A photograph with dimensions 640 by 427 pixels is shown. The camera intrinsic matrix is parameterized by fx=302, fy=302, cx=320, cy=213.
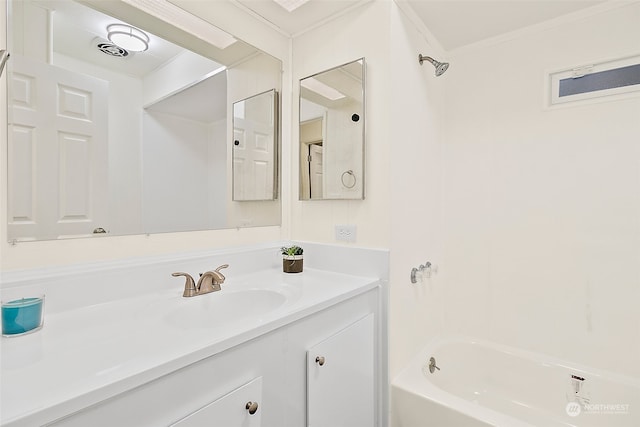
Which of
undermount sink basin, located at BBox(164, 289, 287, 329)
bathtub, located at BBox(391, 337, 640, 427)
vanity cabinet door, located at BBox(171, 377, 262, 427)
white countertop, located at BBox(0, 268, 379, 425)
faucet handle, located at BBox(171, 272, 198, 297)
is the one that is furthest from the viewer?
bathtub, located at BBox(391, 337, 640, 427)

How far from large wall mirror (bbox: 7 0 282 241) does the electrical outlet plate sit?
50 cm

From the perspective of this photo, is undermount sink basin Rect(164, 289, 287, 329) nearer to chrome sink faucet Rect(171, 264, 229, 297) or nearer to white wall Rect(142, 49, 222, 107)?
chrome sink faucet Rect(171, 264, 229, 297)

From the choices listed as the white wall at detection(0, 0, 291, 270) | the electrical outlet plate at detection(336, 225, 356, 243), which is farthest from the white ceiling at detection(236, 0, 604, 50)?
the electrical outlet plate at detection(336, 225, 356, 243)

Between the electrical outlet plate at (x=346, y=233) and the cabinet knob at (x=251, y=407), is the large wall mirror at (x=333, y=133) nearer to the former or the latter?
the electrical outlet plate at (x=346, y=233)

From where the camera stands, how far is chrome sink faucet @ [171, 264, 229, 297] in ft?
3.98

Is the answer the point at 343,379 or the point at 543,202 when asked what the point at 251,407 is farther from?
the point at 543,202

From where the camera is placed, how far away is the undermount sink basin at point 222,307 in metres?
1.10

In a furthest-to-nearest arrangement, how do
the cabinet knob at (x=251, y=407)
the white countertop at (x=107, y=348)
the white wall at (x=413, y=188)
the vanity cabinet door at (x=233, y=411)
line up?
the white wall at (x=413, y=188)
the cabinet knob at (x=251, y=407)
the vanity cabinet door at (x=233, y=411)
the white countertop at (x=107, y=348)

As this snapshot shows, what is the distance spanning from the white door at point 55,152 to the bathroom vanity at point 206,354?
0.20 meters

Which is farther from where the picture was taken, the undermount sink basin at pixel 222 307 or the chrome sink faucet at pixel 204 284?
the chrome sink faucet at pixel 204 284

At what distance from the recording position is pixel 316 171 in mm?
1746

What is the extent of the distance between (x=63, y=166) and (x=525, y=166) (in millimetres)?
2346

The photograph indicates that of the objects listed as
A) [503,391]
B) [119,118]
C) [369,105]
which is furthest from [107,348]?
[503,391]

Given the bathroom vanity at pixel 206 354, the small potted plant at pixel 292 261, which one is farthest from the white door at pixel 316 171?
the bathroom vanity at pixel 206 354
